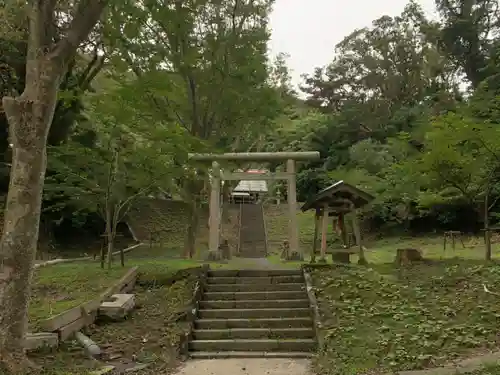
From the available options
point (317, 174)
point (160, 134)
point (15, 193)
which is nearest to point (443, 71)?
point (317, 174)

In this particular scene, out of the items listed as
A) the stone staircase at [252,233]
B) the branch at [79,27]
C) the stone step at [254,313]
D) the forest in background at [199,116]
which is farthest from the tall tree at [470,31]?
the branch at [79,27]

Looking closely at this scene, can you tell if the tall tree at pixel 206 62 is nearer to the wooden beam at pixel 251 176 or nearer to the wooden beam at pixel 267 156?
the wooden beam at pixel 267 156

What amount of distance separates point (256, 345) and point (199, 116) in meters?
9.36

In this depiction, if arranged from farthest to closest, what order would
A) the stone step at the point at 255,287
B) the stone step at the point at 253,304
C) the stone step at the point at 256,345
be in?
the stone step at the point at 255,287 < the stone step at the point at 253,304 < the stone step at the point at 256,345

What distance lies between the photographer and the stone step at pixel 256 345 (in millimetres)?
8344

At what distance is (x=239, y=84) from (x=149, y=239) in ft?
36.3

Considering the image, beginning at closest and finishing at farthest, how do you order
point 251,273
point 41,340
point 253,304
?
point 41,340, point 253,304, point 251,273

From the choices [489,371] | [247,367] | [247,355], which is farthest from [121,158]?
[489,371]

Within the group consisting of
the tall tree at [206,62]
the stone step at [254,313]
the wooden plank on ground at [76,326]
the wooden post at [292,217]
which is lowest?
the stone step at [254,313]

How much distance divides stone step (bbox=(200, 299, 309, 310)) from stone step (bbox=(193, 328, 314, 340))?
3.23 ft

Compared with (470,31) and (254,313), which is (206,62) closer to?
(254,313)

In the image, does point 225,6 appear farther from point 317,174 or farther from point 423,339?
point 317,174

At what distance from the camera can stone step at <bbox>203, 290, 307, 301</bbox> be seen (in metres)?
10.1

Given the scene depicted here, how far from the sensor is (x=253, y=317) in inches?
370
